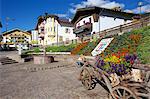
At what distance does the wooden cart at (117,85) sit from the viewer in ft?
15.2

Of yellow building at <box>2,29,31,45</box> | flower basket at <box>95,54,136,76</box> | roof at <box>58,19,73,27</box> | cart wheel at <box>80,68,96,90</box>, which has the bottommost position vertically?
cart wheel at <box>80,68,96,90</box>

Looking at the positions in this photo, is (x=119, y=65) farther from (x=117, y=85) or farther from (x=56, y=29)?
(x=56, y=29)

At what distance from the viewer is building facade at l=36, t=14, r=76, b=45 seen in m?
50.6

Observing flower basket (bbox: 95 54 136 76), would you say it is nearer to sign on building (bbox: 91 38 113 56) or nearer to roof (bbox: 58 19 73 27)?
sign on building (bbox: 91 38 113 56)

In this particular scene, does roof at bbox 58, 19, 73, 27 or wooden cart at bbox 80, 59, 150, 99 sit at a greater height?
roof at bbox 58, 19, 73, 27

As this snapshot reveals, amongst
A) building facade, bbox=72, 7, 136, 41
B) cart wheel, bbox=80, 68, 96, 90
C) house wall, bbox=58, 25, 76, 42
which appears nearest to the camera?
cart wheel, bbox=80, 68, 96, 90

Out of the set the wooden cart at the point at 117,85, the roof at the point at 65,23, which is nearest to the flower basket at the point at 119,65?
the wooden cart at the point at 117,85

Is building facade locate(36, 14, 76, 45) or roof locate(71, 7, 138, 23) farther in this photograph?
building facade locate(36, 14, 76, 45)

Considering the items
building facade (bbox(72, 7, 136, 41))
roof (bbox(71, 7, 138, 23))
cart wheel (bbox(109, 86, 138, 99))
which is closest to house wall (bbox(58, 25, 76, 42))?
roof (bbox(71, 7, 138, 23))

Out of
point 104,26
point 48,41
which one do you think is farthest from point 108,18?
point 48,41

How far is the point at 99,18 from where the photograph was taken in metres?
33.4

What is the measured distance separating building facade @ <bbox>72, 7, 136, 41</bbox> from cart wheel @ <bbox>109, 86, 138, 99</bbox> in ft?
89.0

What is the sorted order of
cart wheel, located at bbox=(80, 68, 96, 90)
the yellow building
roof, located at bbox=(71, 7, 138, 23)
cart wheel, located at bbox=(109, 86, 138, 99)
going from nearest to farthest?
1. cart wheel, located at bbox=(109, 86, 138, 99)
2. cart wheel, located at bbox=(80, 68, 96, 90)
3. roof, located at bbox=(71, 7, 138, 23)
4. the yellow building

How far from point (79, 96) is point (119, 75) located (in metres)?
1.76
